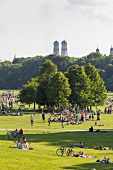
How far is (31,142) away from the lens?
39781mm

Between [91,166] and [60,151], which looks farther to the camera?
[60,151]

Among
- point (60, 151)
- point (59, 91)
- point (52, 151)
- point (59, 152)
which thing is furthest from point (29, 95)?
point (60, 151)

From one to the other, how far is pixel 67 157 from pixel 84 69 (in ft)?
196

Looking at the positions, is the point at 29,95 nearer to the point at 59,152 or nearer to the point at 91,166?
the point at 59,152

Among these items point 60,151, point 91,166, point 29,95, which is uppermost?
point 29,95

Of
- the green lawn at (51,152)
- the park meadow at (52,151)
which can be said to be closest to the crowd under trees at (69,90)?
the park meadow at (52,151)

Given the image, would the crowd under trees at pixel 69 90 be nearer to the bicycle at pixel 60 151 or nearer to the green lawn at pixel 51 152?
the green lawn at pixel 51 152

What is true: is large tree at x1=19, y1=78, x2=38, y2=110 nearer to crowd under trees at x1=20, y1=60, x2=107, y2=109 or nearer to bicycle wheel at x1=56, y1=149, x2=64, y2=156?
crowd under trees at x1=20, y1=60, x2=107, y2=109

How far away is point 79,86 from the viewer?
8469 centimetres

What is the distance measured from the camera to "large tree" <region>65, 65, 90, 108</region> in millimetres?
82250

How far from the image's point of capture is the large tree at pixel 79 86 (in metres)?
82.2

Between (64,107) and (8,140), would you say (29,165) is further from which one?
(64,107)

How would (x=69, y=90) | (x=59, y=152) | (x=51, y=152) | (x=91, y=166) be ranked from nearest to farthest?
1. (x=91, y=166)
2. (x=59, y=152)
3. (x=51, y=152)
4. (x=69, y=90)

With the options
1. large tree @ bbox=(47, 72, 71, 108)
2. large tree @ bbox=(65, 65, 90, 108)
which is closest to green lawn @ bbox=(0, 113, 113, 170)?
large tree @ bbox=(47, 72, 71, 108)
